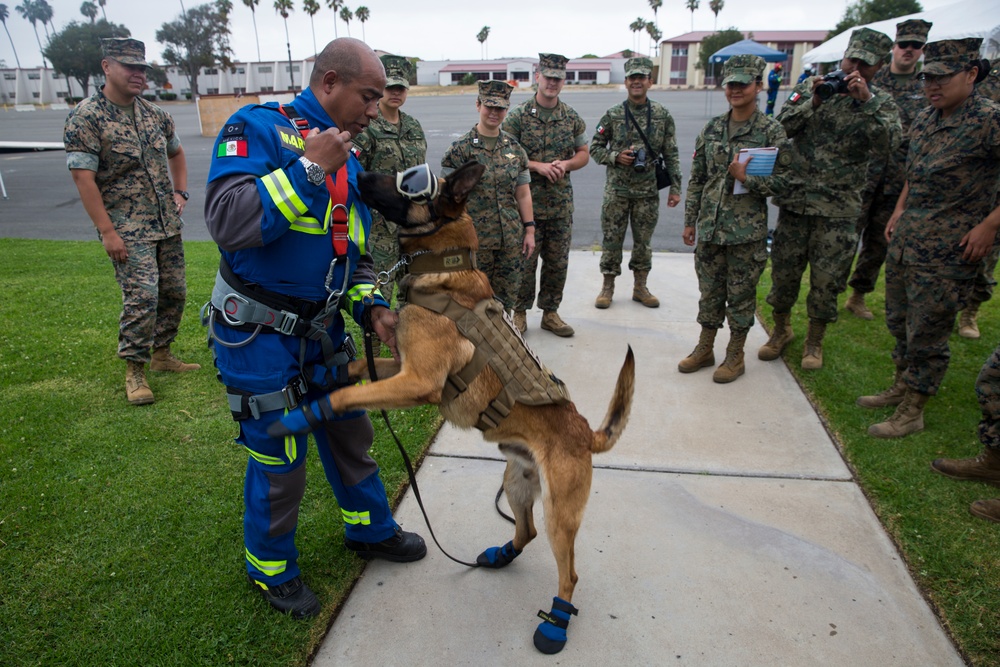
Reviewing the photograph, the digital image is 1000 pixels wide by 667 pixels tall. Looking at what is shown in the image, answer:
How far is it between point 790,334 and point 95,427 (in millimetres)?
5434

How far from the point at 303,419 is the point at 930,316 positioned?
3.87 meters

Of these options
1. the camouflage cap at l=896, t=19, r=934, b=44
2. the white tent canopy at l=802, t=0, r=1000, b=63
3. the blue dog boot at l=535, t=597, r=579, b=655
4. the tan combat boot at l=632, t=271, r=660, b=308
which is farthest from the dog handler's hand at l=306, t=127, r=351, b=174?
the white tent canopy at l=802, t=0, r=1000, b=63

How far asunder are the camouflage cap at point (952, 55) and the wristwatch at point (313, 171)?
3.82m

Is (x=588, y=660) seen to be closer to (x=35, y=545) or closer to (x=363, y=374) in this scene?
(x=363, y=374)

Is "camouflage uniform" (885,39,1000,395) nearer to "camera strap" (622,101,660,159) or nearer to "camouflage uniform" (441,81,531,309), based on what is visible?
"camera strap" (622,101,660,159)

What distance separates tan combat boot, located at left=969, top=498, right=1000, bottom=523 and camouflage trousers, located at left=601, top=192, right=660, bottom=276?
3.68 meters

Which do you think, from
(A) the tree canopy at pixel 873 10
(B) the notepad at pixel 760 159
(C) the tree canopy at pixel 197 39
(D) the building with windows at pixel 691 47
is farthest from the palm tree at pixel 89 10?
(B) the notepad at pixel 760 159

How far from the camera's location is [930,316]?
386 cm

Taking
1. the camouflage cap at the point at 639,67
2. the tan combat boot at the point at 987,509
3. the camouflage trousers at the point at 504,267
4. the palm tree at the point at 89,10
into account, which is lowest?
the tan combat boot at the point at 987,509

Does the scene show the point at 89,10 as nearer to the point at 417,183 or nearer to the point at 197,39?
the point at 197,39

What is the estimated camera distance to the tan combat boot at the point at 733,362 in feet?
15.8

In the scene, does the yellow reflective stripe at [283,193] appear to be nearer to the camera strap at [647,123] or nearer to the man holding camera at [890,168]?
the camera strap at [647,123]

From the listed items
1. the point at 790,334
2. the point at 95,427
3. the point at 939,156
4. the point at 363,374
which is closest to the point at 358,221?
the point at 363,374

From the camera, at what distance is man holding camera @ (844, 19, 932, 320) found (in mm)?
5504
